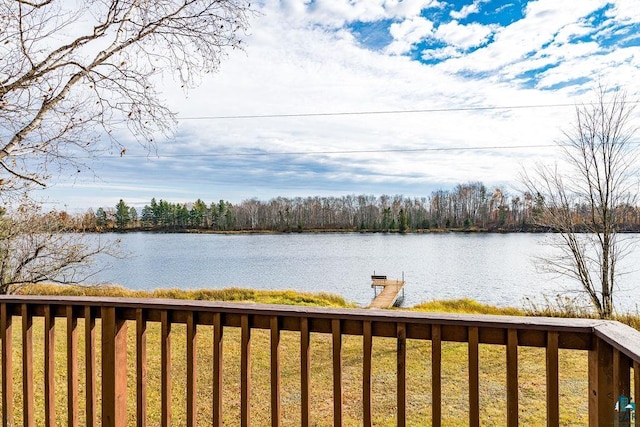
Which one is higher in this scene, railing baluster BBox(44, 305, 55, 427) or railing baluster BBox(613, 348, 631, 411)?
railing baluster BBox(613, 348, 631, 411)

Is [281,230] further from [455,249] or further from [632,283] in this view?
[632,283]

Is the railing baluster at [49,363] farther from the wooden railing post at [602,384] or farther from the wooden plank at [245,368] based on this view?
the wooden railing post at [602,384]

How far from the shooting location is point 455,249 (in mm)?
25812

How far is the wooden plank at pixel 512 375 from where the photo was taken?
4.30ft

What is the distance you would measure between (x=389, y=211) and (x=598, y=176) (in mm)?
27112

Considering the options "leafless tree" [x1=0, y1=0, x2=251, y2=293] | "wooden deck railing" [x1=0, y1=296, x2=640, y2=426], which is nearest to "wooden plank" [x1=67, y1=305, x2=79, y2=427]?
"wooden deck railing" [x1=0, y1=296, x2=640, y2=426]

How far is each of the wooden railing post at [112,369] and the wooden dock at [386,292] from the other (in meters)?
11.1

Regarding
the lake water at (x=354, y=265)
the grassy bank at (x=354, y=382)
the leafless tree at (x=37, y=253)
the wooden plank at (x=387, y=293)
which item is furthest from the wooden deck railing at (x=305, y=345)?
the wooden plank at (x=387, y=293)

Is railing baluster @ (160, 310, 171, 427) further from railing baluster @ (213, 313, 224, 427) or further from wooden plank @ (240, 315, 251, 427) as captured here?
wooden plank @ (240, 315, 251, 427)

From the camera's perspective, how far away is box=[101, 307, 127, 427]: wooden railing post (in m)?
1.70

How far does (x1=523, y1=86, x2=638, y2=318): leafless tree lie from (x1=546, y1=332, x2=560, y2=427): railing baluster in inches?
311

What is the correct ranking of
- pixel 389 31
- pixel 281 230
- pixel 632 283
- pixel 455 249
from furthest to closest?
1. pixel 281 230
2. pixel 455 249
3. pixel 632 283
4. pixel 389 31

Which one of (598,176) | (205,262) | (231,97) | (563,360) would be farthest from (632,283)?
(205,262)

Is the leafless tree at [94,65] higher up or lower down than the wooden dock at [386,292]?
higher up
